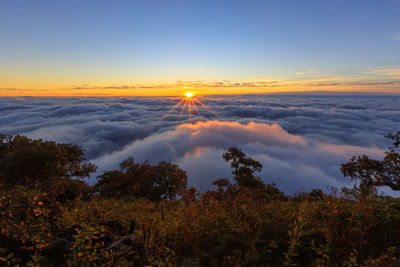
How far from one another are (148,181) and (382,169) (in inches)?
924

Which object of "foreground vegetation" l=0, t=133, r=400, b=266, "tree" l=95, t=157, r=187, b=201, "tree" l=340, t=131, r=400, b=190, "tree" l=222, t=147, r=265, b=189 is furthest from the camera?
"tree" l=222, t=147, r=265, b=189

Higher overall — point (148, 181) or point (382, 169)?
point (382, 169)

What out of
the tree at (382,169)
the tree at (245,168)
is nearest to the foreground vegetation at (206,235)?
the tree at (382,169)

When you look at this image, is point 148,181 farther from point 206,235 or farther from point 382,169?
point 382,169

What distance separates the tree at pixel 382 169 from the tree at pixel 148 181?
60.3 ft

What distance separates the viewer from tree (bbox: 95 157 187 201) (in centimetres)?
2236

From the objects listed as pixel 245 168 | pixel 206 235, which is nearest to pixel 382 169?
pixel 245 168

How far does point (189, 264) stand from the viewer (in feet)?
13.0

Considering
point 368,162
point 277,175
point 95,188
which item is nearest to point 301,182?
point 277,175

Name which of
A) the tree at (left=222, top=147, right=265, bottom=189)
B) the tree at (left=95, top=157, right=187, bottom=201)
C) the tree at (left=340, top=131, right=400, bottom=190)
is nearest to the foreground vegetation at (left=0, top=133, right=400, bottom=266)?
the tree at (left=340, top=131, right=400, bottom=190)

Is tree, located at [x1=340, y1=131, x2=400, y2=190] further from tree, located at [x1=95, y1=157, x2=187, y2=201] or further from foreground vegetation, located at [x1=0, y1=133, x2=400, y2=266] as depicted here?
tree, located at [x1=95, y1=157, x2=187, y2=201]

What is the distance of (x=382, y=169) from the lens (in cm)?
1617

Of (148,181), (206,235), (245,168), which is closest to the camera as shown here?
(206,235)

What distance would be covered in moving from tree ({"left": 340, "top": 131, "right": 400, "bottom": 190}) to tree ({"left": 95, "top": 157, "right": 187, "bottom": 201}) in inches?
724
